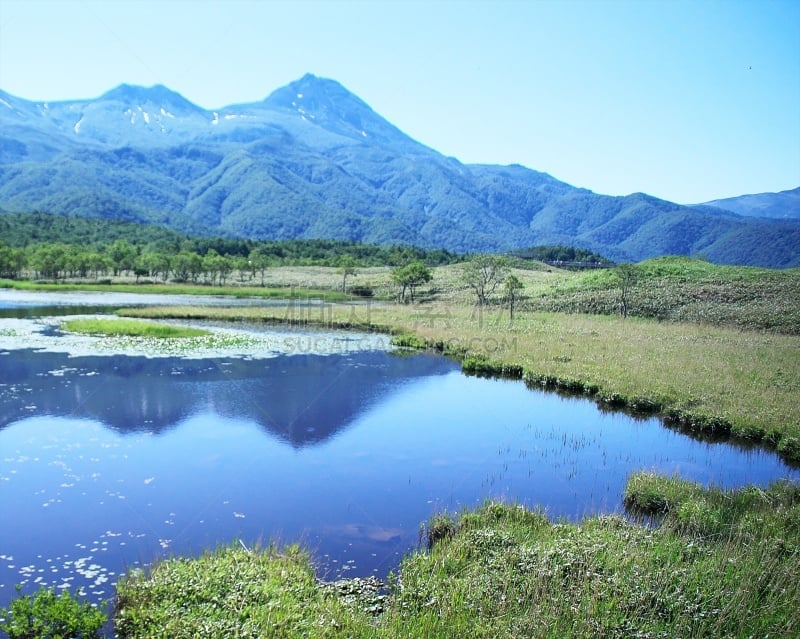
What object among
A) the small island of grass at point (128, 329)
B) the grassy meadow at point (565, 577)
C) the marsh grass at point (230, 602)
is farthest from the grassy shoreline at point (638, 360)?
the marsh grass at point (230, 602)

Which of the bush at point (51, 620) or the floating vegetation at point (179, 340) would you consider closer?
the bush at point (51, 620)

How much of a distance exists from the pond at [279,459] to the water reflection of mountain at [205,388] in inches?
5.6

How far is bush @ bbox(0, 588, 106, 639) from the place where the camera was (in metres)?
9.25

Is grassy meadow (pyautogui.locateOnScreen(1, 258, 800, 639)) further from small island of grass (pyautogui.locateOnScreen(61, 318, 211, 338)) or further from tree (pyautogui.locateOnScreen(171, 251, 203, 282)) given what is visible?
tree (pyautogui.locateOnScreen(171, 251, 203, 282))

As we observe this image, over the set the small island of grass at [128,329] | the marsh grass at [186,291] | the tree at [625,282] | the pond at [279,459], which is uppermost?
the tree at [625,282]

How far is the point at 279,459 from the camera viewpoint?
2020 centimetres

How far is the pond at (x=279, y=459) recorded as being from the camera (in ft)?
45.3

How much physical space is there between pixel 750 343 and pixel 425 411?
28607 mm

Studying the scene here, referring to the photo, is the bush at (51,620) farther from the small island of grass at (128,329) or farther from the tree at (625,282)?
the tree at (625,282)

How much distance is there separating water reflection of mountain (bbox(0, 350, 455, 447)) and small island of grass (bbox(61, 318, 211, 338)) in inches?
336

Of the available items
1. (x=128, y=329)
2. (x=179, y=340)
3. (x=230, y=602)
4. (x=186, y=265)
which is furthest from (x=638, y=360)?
(x=186, y=265)

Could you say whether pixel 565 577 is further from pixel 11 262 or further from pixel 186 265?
pixel 11 262

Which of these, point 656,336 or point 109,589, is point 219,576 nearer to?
point 109,589

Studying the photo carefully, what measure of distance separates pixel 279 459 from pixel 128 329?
3214 cm
